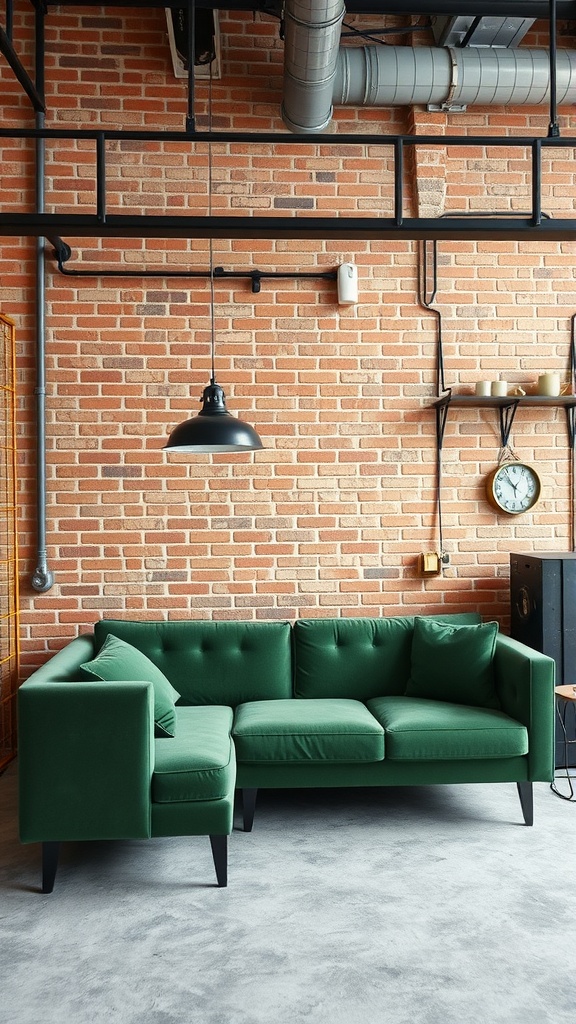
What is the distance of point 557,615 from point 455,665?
63cm

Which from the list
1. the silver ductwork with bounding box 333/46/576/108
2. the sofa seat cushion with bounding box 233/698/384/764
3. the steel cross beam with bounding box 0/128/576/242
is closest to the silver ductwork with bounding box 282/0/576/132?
the silver ductwork with bounding box 333/46/576/108

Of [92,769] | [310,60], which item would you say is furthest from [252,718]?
[310,60]

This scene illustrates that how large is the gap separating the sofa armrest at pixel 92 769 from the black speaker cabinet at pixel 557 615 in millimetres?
2106

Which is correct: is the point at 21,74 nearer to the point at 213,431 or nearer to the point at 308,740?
the point at 213,431

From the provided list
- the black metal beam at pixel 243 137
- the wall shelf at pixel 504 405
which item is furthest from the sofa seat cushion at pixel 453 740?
the black metal beam at pixel 243 137

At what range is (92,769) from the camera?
3.15 m

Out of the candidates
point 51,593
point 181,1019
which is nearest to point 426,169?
point 51,593

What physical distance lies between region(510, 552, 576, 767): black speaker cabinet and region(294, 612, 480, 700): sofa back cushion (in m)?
0.63

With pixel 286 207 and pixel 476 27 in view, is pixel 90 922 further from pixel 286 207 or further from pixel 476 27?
pixel 476 27

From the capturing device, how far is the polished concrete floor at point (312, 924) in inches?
93.9

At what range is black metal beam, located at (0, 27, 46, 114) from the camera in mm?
3228

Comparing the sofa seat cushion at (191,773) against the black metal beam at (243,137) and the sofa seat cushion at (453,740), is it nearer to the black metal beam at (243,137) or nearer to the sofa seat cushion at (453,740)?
the sofa seat cushion at (453,740)

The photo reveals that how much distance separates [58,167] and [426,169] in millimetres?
1963

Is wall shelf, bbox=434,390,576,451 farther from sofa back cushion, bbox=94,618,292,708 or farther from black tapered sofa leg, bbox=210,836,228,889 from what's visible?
black tapered sofa leg, bbox=210,836,228,889
